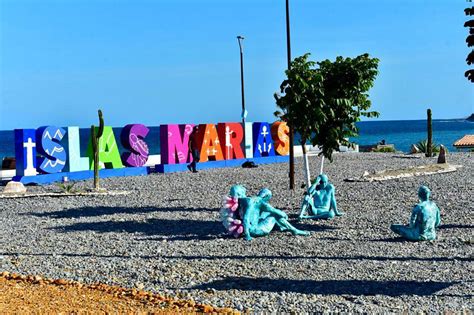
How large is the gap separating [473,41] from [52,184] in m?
18.7


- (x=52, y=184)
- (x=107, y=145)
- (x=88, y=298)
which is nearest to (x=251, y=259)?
(x=88, y=298)

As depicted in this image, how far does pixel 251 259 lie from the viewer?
11.1 metres

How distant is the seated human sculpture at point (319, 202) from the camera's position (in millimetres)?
14711

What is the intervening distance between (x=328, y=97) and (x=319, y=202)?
2357mm

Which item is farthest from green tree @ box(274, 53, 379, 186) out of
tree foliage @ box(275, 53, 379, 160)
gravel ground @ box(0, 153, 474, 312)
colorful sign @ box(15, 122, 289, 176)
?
colorful sign @ box(15, 122, 289, 176)

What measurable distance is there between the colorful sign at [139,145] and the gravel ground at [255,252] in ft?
17.7

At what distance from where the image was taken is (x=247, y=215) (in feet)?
42.2

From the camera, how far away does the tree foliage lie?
1535 cm

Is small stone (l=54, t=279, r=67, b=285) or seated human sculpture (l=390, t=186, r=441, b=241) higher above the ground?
seated human sculpture (l=390, t=186, r=441, b=241)

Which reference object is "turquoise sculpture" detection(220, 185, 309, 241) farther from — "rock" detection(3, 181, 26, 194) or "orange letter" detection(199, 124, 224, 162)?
"orange letter" detection(199, 124, 224, 162)

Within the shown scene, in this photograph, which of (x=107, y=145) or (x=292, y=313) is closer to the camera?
(x=292, y=313)

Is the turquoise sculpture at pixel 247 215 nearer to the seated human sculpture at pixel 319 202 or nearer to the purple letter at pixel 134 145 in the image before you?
the seated human sculpture at pixel 319 202

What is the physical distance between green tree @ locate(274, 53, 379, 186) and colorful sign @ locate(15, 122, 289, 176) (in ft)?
40.6

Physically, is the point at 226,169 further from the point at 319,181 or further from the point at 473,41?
the point at 473,41
